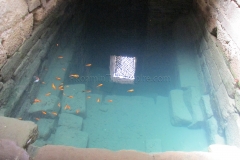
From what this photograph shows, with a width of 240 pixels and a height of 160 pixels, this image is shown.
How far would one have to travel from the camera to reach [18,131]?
2.00 m

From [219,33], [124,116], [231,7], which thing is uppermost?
[231,7]

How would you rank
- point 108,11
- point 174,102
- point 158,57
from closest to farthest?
1. point 174,102
2. point 158,57
3. point 108,11

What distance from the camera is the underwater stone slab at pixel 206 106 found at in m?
3.34

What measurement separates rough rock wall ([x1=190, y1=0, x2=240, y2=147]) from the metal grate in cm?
149

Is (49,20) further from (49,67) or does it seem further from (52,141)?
(52,141)

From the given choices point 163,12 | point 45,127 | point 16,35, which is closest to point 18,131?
point 45,127

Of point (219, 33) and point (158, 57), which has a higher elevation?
point (219, 33)

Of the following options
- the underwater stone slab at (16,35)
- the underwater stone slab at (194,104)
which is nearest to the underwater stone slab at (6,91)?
the underwater stone slab at (16,35)

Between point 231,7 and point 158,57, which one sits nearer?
point 231,7

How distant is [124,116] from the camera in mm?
3520

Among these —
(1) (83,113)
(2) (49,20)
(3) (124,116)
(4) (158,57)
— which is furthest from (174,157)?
(2) (49,20)

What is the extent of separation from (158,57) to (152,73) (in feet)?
2.27

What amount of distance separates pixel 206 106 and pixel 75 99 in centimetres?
218

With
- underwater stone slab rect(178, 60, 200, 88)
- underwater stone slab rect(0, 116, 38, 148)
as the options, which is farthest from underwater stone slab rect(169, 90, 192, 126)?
underwater stone slab rect(0, 116, 38, 148)
